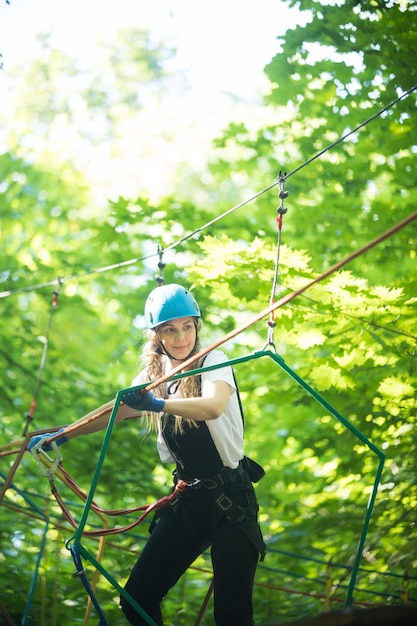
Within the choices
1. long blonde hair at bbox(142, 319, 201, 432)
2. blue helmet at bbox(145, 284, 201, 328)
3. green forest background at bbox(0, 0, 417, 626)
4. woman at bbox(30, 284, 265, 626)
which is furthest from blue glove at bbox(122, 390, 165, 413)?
green forest background at bbox(0, 0, 417, 626)

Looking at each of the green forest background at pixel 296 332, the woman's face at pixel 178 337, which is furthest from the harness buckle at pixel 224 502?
the green forest background at pixel 296 332

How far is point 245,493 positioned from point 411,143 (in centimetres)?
256

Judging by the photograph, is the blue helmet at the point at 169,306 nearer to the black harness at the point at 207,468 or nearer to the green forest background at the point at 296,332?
the black harness at the point at 207,468

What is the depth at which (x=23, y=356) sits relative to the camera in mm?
5461

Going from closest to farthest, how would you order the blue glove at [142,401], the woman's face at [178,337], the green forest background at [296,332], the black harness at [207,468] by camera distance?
the blue glove at [142,401]
the black harness at [207,468]
the woman's face at [178,337]
the green forest background at [296,332]

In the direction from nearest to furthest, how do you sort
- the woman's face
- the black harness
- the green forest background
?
1. the black harness
2. the woman's face
3. the green forest background

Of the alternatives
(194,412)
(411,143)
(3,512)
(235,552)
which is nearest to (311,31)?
(411,143)

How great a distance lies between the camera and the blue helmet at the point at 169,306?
2.65m

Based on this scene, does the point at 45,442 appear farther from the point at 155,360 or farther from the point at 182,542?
the point at 182,542

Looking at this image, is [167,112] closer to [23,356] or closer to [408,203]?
[23,356]

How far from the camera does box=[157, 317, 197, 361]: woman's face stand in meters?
2.63

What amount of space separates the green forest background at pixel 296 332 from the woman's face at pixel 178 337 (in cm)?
71

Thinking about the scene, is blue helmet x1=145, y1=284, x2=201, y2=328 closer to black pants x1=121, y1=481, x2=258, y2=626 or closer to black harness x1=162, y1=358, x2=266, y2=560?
black harness x1=162, y1=358, x2=266, y2=560

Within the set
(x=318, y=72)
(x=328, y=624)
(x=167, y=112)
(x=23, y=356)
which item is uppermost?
(x=167, y=112)
